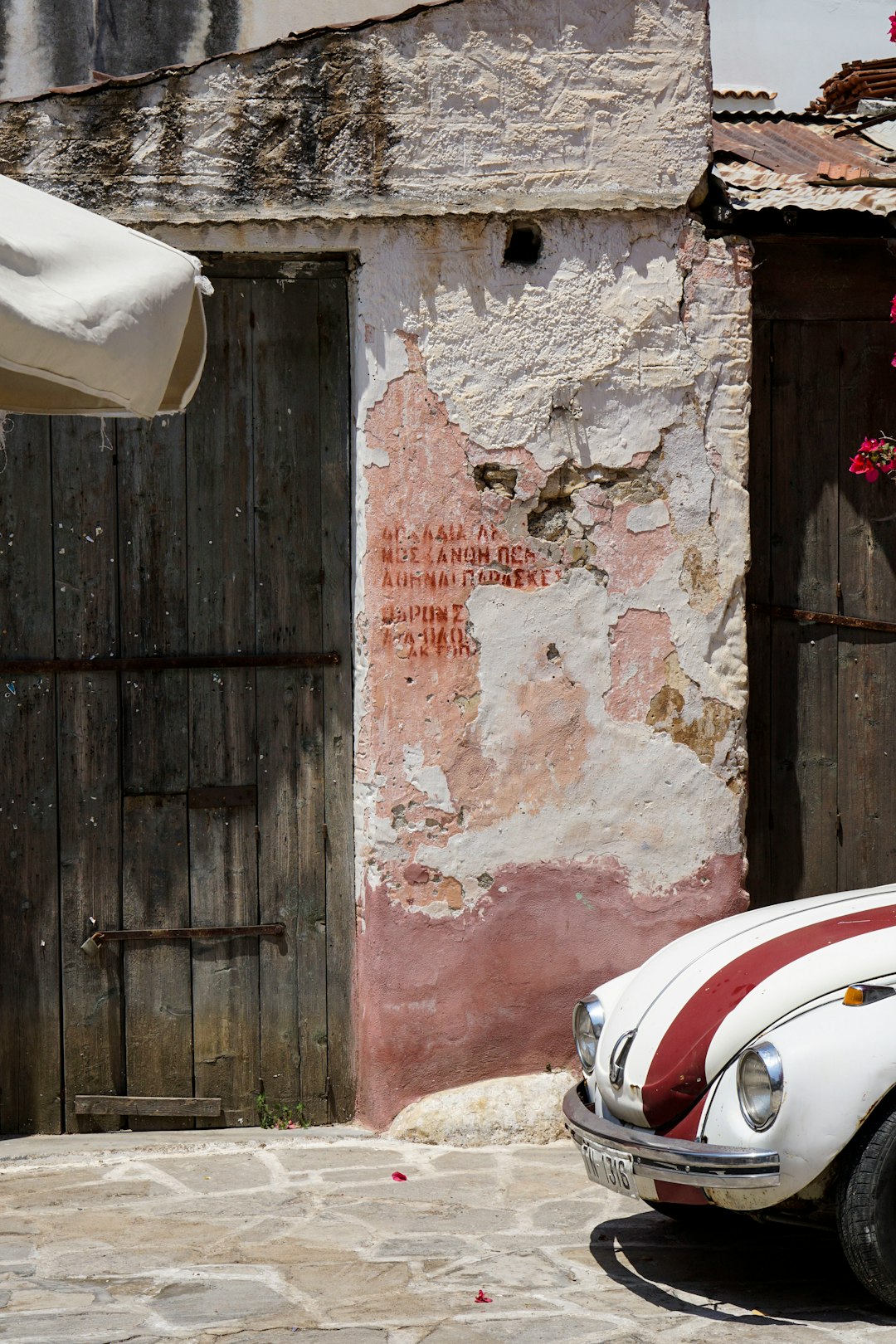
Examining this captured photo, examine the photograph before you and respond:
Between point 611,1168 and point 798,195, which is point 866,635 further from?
point 611,1168

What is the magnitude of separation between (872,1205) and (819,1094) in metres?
0.29

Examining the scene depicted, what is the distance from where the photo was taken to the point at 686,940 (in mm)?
4297

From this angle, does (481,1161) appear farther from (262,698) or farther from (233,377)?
(233,377)

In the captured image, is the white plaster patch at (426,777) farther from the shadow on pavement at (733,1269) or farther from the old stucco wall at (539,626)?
the shadow on pavement at (733,1269)

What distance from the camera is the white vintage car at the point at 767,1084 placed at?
358 cm

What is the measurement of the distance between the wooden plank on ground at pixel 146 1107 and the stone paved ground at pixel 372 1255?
12cm

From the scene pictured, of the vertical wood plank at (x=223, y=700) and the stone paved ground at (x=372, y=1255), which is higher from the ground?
the vertical wood plank at (x=223, y=700)

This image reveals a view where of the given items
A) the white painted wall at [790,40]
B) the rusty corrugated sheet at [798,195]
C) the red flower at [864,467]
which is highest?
the white painted wall at [790,40]

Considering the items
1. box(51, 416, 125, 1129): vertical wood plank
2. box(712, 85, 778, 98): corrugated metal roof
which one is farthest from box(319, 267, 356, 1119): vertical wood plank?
box(712, 85, 778, 98): corrugated metal roof

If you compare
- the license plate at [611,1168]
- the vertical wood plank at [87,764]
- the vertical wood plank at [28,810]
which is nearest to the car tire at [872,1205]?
the license plate at [611,1168]

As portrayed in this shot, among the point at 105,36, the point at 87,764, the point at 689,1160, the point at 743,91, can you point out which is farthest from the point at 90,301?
the point at 743,91

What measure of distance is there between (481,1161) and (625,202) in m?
3.35

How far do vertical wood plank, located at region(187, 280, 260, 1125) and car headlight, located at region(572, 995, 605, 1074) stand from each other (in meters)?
1.56

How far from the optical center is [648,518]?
214 inches
